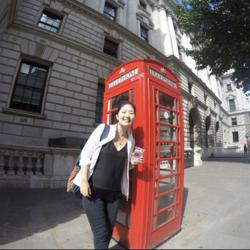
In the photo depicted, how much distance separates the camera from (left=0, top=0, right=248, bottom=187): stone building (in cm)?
616

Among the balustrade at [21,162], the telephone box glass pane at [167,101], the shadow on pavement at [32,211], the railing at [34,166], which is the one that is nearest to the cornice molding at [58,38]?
the railing at [34,166]

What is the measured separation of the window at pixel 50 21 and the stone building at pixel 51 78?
40 mm

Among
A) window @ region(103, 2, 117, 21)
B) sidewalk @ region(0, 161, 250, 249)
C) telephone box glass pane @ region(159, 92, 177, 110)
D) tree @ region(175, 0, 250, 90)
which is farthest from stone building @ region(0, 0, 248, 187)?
tree @ region(175, 0, 250, 90)

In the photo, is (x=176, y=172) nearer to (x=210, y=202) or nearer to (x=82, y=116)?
(x=210, y=202)

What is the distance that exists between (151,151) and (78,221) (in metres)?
2.20

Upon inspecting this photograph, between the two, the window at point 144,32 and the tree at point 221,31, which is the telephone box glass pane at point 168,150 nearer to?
the tree at point 221,31

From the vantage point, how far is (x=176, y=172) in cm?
310

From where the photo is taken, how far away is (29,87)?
1014cm

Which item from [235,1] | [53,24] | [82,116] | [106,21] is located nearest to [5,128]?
[82,116]

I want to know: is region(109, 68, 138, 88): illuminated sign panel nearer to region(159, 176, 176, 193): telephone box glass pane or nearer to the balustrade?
region(159, 176, 176, 193): telephone box glass pane

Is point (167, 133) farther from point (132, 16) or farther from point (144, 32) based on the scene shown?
point (144, 32)

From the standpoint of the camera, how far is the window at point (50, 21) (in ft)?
37.4

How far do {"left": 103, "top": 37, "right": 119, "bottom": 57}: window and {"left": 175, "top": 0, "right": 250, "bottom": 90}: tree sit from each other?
5.26 m

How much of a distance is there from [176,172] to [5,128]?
895 centimetres
